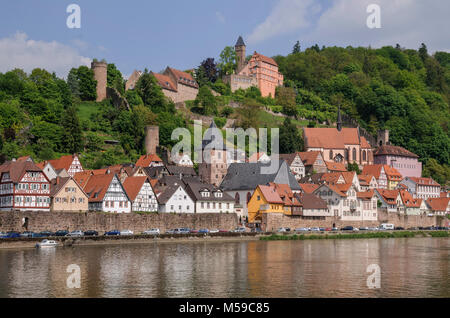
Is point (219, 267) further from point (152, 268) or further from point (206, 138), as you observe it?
point (206, 138)

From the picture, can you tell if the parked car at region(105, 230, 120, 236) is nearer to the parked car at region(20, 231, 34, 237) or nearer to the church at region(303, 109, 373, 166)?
the parked car at region(20, 231, 34, 237)

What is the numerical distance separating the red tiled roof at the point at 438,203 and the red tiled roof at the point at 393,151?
702 inches

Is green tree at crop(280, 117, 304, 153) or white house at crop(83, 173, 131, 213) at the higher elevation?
green tree at crop(280, 117, 304, 153)

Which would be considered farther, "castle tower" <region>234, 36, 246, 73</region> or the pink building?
"castle tower" <region>234, 36, 246, 73</region>

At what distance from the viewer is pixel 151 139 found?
3898 inches

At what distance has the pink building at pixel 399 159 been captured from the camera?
123250mm

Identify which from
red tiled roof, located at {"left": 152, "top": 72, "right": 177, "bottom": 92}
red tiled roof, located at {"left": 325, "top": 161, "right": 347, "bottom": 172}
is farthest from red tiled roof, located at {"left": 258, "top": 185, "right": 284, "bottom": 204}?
red tiled roof, located at {"left": 152, "top": 72, "right": 177, "bottom": 92}

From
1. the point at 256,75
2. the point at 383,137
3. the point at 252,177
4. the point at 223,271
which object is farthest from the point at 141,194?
the point at 256,75

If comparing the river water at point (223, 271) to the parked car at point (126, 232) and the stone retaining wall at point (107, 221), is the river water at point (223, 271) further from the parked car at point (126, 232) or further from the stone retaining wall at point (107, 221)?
the stone retaining wall at point (107, 221)

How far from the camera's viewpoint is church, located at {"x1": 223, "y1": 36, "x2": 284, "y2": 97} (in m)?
141

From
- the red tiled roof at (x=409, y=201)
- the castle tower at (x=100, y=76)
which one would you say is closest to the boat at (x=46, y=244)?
the red tiled roof at (x=409, y=201)

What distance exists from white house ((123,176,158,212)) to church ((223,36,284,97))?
68.5 metres
